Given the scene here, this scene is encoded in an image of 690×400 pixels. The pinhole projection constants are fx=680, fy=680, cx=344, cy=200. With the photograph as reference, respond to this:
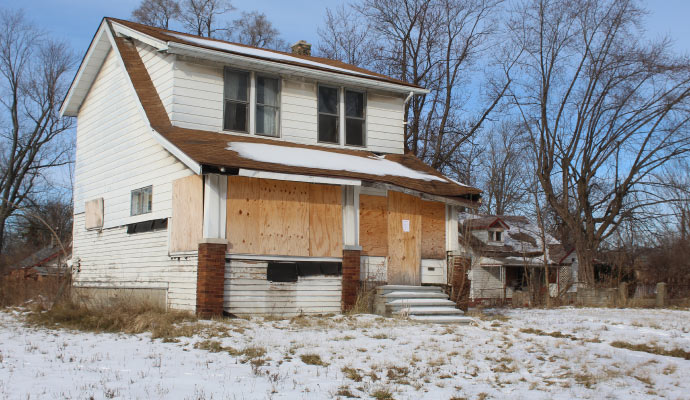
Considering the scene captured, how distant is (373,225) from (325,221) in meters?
1.32

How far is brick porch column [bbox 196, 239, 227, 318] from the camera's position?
42.7 feet

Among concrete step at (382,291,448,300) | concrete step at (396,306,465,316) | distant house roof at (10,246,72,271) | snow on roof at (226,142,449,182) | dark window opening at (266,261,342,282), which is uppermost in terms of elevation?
snow on roof at (226,142,449,182)

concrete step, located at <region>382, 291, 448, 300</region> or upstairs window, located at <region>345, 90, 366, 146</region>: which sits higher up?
upstairs window, located at <region>345, 90, 366, 146</region>

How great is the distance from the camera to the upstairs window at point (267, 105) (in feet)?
53.4

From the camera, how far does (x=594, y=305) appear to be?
2205 centimetres

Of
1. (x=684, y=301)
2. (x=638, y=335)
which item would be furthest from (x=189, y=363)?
(x=684, y=301)

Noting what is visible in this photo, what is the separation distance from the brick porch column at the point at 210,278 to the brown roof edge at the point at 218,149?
1648mm

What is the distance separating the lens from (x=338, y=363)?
28.6 ft

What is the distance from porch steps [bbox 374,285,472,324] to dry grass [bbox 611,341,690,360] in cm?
339

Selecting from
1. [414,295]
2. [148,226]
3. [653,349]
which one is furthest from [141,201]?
[653,349]

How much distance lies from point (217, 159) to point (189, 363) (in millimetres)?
5217

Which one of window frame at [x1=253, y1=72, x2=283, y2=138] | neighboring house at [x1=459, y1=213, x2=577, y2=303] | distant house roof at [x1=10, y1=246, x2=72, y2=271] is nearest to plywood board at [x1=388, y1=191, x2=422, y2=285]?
window frame at [x1=253, y1=72, x2=283, y2=138]

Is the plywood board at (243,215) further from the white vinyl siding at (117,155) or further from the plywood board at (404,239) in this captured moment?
the plywood board at (404,239)

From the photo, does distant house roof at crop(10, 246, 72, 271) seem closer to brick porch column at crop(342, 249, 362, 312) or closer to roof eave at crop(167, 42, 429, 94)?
roof eave at crop(167, 42, 429, 94)
